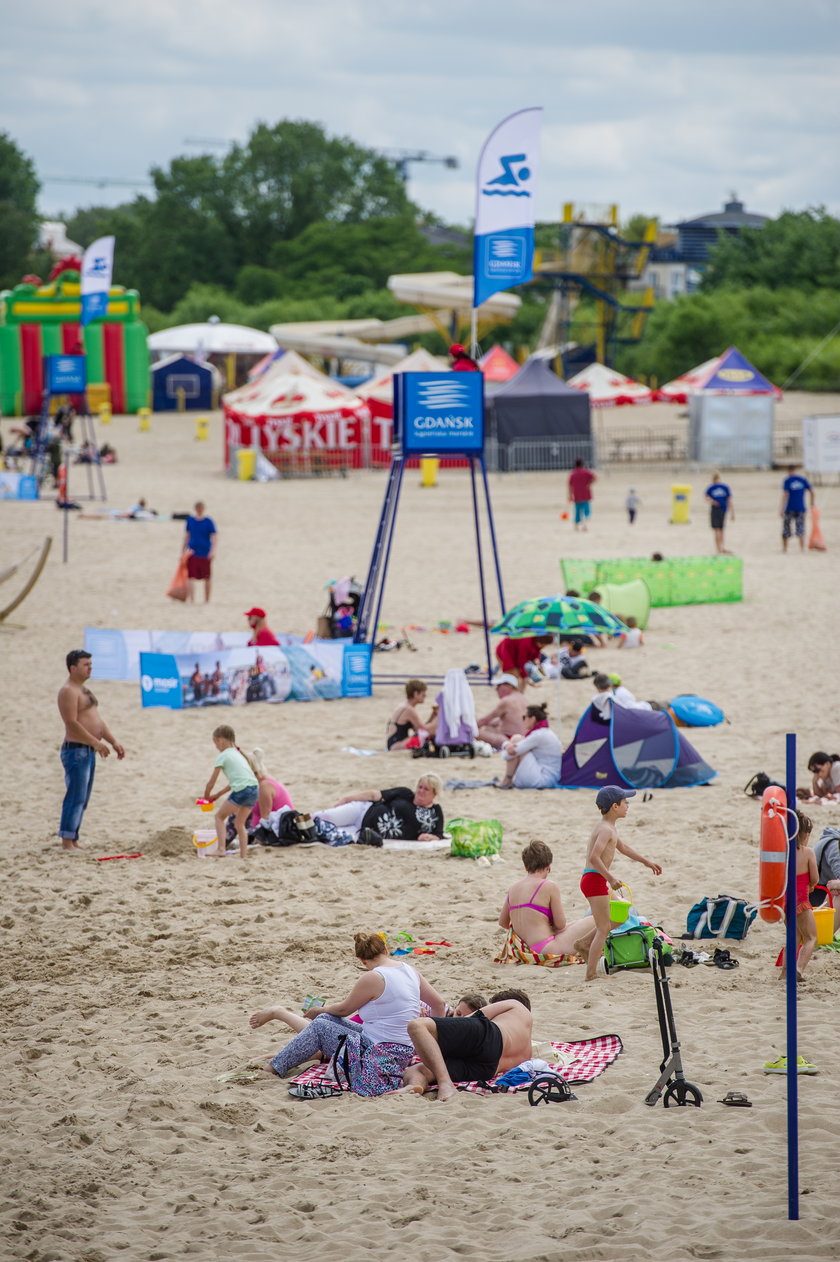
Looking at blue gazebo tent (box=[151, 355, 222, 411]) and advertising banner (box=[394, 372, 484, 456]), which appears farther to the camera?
blue gazebo tent (box=[151, 355, 222, 411])

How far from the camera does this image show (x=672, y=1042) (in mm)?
5719

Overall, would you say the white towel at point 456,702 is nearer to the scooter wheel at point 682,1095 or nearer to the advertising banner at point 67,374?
the scooter wheel at point 682,1095

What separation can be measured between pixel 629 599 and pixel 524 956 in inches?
369

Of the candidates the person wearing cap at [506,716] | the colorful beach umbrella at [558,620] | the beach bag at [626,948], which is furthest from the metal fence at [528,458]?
the beach bag at [626,948]

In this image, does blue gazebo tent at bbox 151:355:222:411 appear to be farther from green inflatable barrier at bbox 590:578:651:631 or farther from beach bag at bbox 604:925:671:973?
beach bag at bbox 604:925:671:973

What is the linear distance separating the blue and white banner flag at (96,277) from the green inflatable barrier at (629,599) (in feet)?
37.9

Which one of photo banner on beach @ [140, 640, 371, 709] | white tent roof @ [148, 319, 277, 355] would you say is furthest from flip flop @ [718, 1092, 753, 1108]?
white tent roof @ [148, 319, 277, 355]

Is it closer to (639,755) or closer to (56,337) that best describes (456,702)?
(639,755)

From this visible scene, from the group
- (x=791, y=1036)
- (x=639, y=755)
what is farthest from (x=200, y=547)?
(x=791, y=1036)

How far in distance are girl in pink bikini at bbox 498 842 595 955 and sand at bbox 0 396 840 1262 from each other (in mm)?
178

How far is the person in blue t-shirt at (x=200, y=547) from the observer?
58.7ft

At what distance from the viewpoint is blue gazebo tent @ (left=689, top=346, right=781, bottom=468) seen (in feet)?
115

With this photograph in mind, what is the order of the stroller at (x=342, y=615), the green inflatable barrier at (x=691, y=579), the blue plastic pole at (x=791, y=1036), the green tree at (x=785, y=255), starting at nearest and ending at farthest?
the blue plastic pole at (x=791, y=1036), the stroller at (x=342, y=615), the green inflatable barrier at (x=691, y=579), the green tree at (x=785, y=255)

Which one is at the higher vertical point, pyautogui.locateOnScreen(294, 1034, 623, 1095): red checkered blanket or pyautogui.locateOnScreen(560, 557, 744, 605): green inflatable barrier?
pyautogui.locateOnScreen(560, 557, 744, 605): green inflatable barrier
